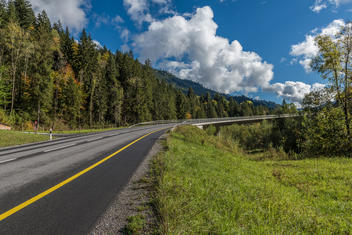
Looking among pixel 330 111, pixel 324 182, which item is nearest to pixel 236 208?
pixel 324 182

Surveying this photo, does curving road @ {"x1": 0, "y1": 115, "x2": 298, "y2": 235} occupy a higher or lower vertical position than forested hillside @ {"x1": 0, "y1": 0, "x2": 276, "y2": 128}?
lower

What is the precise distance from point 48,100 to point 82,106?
29.0ft

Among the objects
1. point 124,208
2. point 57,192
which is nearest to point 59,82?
point 57,192

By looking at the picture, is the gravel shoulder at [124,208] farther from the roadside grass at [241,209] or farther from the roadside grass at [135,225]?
the roadside grass at [241,209]

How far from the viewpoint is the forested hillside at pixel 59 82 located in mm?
26625

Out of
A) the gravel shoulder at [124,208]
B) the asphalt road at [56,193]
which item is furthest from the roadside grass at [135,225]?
the asphalt road at [56,193]

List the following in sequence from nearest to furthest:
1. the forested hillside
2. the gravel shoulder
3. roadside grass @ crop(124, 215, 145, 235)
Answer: roadside grass @ crop(124, 215, 145, 235) < the gravel shoulder < the forested hillside

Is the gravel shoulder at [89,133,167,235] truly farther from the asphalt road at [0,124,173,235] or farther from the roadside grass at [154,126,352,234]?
the roadside grass at [154,126,352,234]

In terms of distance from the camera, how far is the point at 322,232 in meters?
2.62

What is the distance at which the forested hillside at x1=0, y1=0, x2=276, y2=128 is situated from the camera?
1048 inches

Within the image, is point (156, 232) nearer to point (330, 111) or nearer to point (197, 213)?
point (197, 213)

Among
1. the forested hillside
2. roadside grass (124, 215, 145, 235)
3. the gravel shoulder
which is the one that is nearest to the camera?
roadside grass (124, 215, 145, 235)

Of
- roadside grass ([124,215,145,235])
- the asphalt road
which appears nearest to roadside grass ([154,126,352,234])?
roadside grass ([124,215,145,235])

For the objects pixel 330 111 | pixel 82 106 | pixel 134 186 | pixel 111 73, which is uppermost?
pixel 111 73
